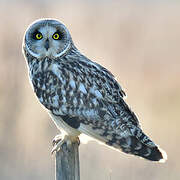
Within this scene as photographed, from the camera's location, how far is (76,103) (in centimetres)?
561

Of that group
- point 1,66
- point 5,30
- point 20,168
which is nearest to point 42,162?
point 20,168

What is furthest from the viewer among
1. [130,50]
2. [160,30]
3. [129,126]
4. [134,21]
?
[160,30]

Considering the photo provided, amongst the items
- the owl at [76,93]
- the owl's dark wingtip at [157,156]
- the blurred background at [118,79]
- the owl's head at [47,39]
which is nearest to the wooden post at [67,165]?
the owl at [76,93]

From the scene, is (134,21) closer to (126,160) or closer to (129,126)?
(126,160)

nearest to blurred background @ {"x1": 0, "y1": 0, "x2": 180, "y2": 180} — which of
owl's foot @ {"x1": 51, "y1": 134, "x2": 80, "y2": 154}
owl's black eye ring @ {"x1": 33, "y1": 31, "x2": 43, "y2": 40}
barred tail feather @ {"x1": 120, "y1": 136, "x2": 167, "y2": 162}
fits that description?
owl's foot @ {"x1": 51, "y1": 134, "x2": 80, "y2": 154}

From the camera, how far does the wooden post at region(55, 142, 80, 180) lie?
15.4ft

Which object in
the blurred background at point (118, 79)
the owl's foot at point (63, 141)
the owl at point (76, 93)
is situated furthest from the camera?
the blurred background at point (118, 79)

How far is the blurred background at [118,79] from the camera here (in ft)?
25.0

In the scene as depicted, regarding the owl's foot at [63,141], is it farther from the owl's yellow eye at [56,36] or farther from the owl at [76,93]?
the owl's yellow eye at [56,36]

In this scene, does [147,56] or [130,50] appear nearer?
[130,50]

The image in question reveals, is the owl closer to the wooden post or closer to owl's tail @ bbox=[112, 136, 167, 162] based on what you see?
owl's tail @ bbox=[112, 136, 167, 162]

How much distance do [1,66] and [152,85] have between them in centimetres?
226

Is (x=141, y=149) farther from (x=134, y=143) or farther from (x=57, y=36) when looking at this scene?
(x=57, y=36)

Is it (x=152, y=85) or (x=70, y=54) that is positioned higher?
(x=70, y=54)
